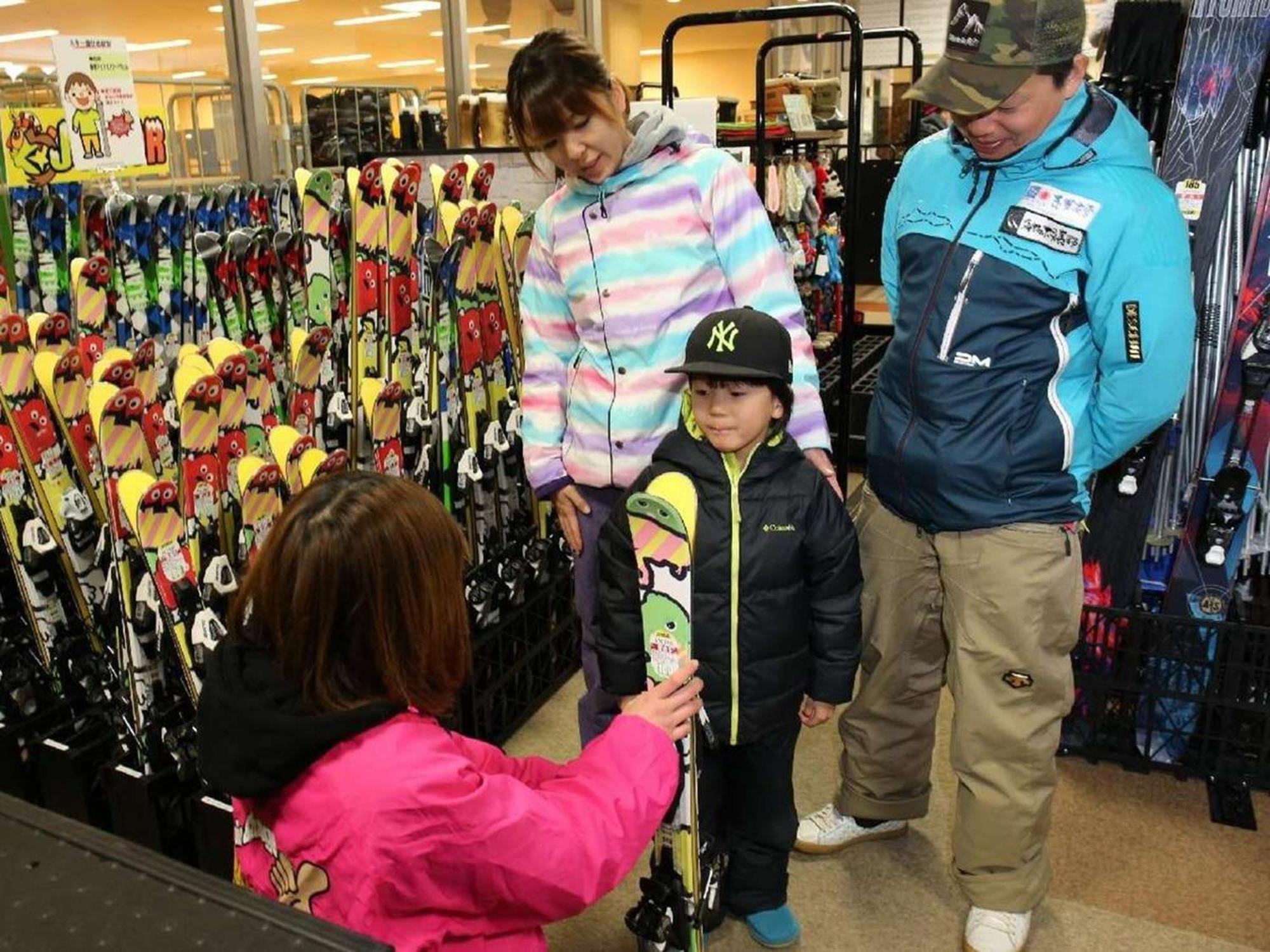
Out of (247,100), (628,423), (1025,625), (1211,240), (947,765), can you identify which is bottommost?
(947,765)

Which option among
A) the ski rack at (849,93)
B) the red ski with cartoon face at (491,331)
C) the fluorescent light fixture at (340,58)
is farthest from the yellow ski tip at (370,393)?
the fluorescent light fixture at (340,58)

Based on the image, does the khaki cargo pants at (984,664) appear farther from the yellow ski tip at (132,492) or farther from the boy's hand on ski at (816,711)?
the yellow ski tip at (132,492)

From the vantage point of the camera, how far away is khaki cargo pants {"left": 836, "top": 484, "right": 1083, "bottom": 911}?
1.78 meters

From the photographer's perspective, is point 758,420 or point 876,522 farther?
point 876,522

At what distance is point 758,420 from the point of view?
1.67m

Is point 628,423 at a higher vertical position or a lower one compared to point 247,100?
lower

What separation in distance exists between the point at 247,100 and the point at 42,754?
257 centimetres

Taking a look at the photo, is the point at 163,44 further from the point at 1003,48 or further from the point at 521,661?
the point at 1003,48

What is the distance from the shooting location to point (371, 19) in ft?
18.8

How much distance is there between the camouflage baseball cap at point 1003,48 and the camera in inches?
60.8

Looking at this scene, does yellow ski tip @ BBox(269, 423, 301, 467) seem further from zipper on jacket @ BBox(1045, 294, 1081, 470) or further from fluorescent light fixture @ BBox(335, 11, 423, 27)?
fluorescent light fixture @ BBox(335, 11, 423, 27)

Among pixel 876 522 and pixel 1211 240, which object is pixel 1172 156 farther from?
pixel 876 522

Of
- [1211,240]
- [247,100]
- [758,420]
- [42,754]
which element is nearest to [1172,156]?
[1211,240]

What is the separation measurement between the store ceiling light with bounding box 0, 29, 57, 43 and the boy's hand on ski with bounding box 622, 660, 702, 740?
357 centimetres
